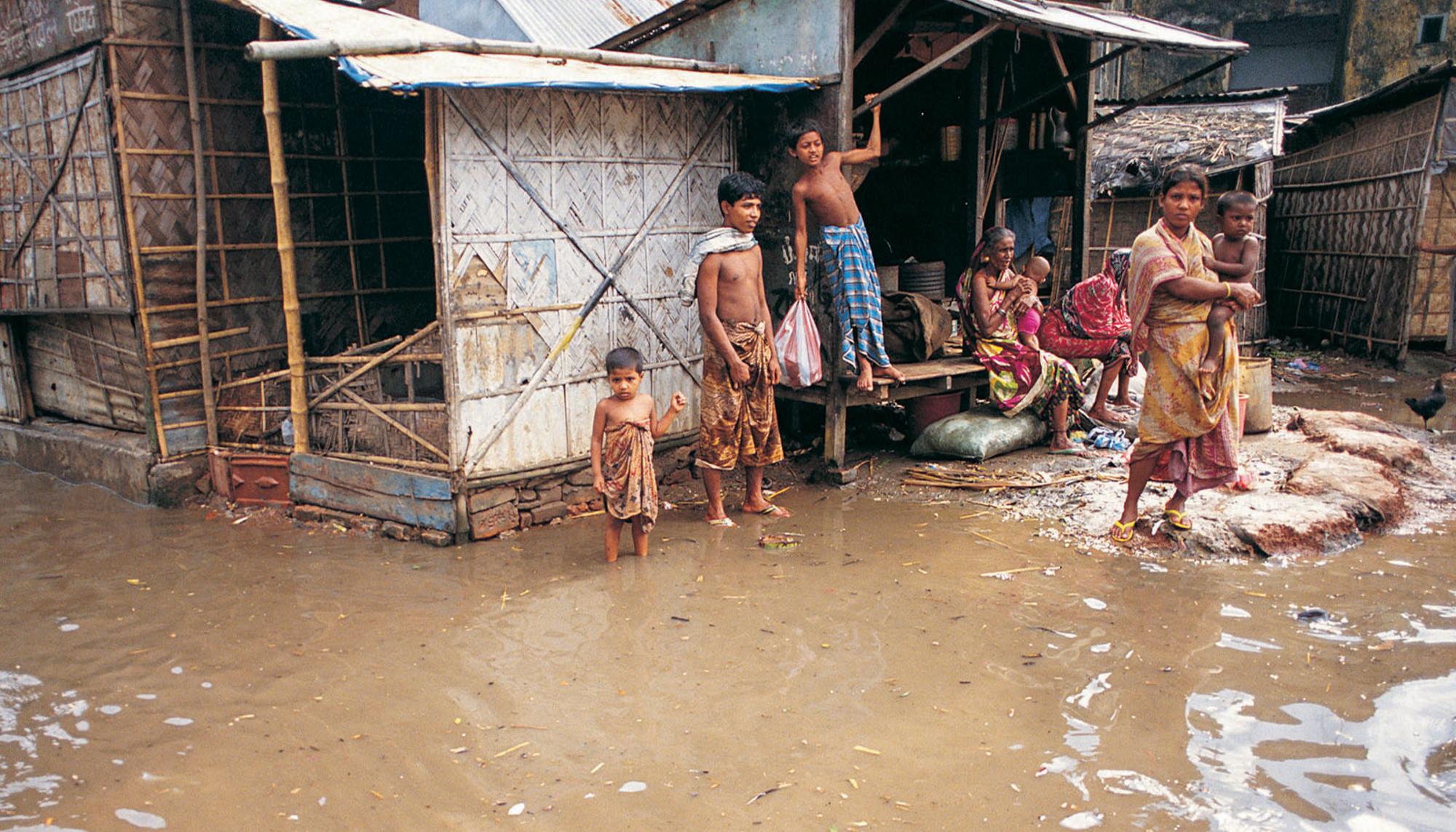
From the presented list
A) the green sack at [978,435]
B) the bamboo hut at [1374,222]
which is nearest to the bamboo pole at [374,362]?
the green sack at [978,435]

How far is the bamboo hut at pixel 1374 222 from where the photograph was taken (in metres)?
10.4

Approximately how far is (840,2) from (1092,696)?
4606 millimetres

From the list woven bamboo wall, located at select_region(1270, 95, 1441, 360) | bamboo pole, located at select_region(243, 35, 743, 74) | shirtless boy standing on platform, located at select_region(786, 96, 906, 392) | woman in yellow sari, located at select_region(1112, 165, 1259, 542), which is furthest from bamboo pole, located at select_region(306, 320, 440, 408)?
woven bamboo wall, located at select_region(1270, 95, 1441, 360)

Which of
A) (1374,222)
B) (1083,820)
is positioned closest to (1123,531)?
(1083,820)

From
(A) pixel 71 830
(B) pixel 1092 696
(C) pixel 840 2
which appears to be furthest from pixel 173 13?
(B) pixel 1092 696

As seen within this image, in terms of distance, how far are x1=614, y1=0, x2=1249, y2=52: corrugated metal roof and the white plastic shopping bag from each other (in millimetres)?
2096

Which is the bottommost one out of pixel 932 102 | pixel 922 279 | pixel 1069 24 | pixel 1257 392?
pixel 1257 392

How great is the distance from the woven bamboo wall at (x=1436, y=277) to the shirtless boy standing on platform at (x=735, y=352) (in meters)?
8.57

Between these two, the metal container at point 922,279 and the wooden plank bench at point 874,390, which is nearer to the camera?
the wooden plank bench at point 874,390

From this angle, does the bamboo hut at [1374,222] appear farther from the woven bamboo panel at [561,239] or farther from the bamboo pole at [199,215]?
the bamboo pole at [199,215]

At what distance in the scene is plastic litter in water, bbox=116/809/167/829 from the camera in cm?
310

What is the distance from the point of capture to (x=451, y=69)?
518 centimetres

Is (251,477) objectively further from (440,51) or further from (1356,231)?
(1356,231)

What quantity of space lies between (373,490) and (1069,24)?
5167 millimetres
